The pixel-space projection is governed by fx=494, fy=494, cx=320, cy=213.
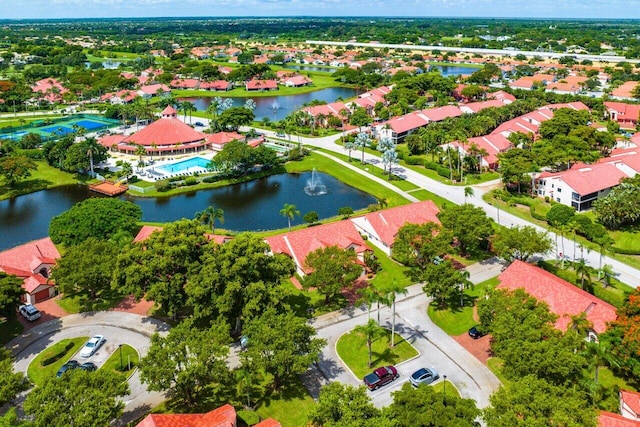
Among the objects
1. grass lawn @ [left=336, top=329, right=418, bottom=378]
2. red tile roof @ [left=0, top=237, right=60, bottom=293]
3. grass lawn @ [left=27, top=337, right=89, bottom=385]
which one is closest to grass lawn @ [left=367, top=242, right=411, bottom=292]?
grass lawn @ [left=336, top=329, right=418, bottom=378]

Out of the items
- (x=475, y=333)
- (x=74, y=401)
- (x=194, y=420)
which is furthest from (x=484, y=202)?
(x=74, y=401)

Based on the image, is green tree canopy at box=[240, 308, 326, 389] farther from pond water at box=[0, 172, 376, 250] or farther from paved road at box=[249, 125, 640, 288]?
paved road at box=[249, 125, 640, 288]

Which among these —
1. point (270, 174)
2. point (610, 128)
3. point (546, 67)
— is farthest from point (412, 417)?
point (546, 67)

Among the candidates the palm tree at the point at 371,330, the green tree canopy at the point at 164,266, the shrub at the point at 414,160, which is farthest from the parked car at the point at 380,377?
the shrub at the point at 414,160

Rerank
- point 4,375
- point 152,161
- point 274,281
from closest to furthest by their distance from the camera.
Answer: point 4,375
point 274,281
point 152,161

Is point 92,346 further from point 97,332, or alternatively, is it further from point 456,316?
point 456,316

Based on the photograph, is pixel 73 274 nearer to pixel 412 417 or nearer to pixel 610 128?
pixel 412 417
